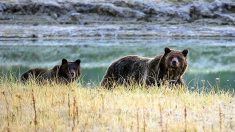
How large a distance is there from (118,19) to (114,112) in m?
69.6

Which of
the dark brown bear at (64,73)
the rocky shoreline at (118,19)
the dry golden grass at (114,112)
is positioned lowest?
the rocky shoreline at (118,19)

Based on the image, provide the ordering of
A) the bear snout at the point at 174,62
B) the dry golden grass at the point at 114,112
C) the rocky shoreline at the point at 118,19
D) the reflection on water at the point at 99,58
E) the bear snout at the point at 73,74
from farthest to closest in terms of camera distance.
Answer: the rocky shoreline at the point at 118,19
the reflection on water at the point at 99,58
the bear snout at the point at 73,74
the bear snout at the point at 174,62
the dry golden grass at the point at 114,112

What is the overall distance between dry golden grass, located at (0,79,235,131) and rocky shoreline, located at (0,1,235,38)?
52761 millimetres

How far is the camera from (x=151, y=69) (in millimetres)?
15094

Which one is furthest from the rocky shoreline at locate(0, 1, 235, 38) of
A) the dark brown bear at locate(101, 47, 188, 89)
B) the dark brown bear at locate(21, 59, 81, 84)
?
the dark brown bear at locate(101, 47, 188, 89)

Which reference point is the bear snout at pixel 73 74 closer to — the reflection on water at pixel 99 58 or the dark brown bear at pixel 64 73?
the dark brown bear at pixel 64 73

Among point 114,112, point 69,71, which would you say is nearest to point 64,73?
point 69,71

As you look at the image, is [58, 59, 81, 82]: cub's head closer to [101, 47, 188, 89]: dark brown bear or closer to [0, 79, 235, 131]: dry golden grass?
[101, 47, 188, 89]: dark brown bear

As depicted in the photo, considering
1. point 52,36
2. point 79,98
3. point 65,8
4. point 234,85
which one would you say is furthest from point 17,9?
point 79,98

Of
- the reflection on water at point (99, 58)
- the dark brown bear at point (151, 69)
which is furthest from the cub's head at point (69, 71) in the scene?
the reflection on water at point (99, 58)

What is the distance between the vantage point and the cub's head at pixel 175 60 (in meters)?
14.3

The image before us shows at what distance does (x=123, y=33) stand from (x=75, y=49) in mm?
19501

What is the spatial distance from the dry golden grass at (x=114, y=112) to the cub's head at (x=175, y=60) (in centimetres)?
265

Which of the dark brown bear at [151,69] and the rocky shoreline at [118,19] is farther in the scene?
the rocky shoreline at [118,19]
